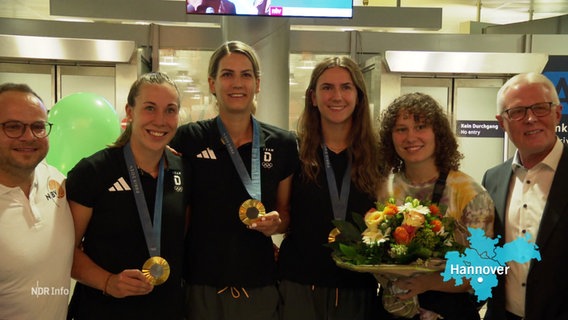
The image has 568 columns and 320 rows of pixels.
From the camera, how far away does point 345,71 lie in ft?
8.54

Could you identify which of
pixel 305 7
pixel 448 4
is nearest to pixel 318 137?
pixel 305 7

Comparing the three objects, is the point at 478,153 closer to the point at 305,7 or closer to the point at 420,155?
the point at 305,7

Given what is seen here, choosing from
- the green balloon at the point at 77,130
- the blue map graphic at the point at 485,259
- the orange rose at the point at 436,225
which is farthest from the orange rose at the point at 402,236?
the green balloon at the point at 77,130

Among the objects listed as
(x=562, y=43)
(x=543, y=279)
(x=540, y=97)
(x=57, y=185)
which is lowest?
(x=543, y=279)

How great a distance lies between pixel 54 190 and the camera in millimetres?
2098

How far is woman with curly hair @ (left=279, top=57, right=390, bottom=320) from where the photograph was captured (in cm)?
246

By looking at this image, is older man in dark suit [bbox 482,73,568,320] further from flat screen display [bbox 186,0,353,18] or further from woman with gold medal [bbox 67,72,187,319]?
flat screen display [bbox 186,0,353,18]

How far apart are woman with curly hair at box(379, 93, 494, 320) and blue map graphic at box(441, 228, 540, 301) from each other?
6cm

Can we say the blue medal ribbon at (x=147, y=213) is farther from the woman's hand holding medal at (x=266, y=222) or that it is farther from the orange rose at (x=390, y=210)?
the orange rose at (x=390, y=210)

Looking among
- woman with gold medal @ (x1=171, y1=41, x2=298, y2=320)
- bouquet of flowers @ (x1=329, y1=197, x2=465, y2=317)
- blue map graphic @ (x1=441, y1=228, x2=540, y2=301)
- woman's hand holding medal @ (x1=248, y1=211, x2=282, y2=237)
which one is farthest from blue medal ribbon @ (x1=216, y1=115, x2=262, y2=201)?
blue map graphic @ (x1=441, y1=228, x2=540, y2=301)

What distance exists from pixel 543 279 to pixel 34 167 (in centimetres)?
219

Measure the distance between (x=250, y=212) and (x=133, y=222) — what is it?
0.53 m

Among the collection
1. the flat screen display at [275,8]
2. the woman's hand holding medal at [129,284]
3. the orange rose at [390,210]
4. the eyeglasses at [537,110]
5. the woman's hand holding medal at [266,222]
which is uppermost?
the flat screen display at [275,8]

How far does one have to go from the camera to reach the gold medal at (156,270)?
2.05m
